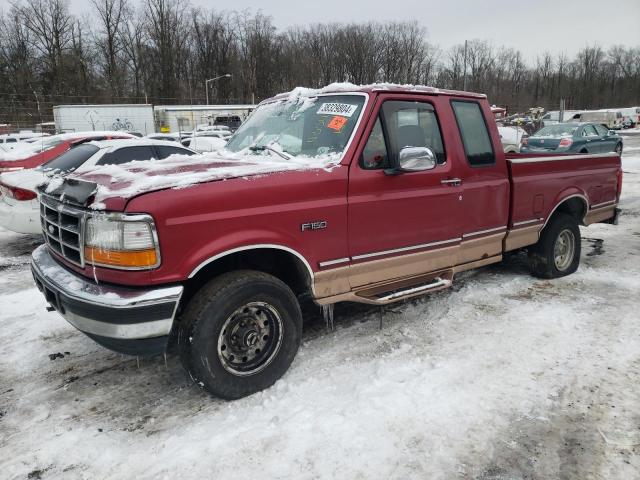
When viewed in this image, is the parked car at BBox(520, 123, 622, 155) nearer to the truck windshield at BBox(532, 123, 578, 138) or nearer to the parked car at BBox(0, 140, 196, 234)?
the truck windshield at BBox(532, 123, 578, 138)

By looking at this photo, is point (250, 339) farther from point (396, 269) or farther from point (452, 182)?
point (452, 182)

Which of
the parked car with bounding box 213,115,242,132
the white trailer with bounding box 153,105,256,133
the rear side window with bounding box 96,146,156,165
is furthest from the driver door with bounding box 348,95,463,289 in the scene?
the parked car with bounding box 213,115,242,132

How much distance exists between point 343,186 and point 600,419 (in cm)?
232

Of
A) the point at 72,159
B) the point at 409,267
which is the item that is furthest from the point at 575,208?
the point at 72,159

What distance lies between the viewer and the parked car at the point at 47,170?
6926 mm

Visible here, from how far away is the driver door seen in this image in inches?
146

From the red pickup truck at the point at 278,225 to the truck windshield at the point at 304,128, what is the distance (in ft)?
0.05

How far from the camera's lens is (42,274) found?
3379 millimetres

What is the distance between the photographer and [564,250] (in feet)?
19.4

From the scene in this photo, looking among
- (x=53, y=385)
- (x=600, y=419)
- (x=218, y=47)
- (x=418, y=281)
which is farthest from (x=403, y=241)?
(x=218, y=47)

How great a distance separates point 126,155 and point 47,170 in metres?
1.21

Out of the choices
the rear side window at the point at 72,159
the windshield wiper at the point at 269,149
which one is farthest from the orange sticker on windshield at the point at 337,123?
the rear side window at the point at 72,159

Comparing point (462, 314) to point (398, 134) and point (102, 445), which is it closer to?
point (398, 134)

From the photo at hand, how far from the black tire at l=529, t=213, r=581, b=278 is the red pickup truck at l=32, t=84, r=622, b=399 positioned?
689 mm
